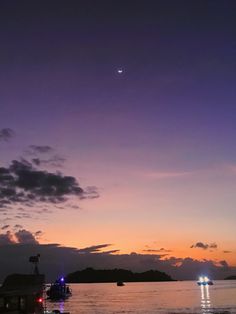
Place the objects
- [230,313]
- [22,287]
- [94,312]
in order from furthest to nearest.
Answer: [94,312], [230,313], [22,287]

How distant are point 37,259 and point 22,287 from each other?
62.7ft

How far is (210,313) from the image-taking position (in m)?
107

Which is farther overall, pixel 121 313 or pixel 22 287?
pixel 121 313

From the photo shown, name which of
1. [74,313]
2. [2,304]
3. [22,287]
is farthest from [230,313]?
[2,304]

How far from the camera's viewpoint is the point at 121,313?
118 m

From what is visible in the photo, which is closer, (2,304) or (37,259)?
(2,304)

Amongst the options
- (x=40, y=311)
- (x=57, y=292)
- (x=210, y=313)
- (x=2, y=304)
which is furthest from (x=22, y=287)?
(x=57, y=292)

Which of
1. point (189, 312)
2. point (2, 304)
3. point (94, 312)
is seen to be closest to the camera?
point (2, 304)

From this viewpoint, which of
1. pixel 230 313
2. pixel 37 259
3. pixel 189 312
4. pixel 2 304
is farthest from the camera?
pixel 189 312

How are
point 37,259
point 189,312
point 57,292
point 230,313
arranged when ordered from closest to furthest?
point 37,259
point 230,313
point 189,312
point 57,292

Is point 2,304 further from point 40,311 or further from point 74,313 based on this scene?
point 74,313

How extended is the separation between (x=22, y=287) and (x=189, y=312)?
233 ft

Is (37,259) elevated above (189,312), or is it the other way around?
(37,259)

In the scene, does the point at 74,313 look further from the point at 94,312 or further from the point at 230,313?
the point at 230,313
